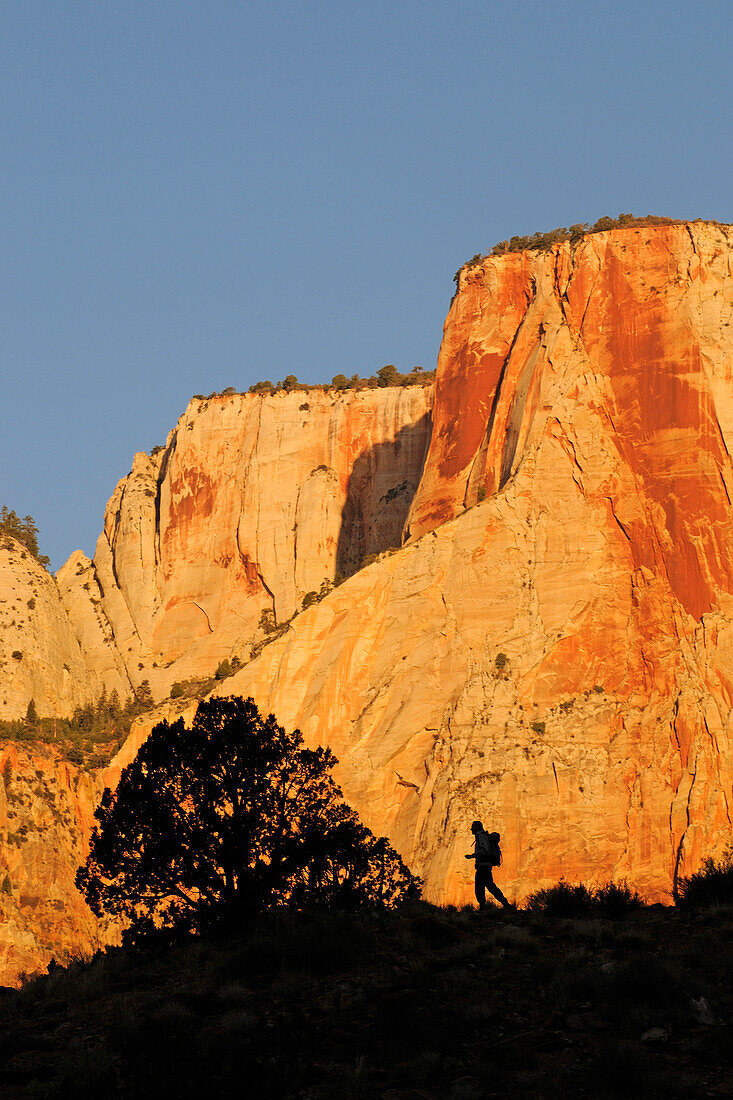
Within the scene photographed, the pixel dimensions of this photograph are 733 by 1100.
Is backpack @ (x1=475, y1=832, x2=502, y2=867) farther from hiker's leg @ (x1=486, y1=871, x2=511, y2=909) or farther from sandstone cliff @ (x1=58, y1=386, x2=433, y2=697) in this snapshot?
sandstone cliff @ (x1=58, y1=386, x2=433, y2=697)

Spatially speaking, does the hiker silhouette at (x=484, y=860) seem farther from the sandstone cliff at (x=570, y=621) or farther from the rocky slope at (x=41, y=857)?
the rocky slope at (x=41, y=857)

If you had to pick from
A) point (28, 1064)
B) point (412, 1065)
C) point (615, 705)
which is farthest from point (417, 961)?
point (615, 705)

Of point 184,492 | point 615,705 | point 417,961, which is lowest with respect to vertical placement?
point 417,961

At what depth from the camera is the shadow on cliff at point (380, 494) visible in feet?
299

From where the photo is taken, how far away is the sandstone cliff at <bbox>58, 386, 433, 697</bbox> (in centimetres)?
9031

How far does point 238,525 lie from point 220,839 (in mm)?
68347

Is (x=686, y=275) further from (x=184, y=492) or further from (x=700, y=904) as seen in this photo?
(x=700, y=904)

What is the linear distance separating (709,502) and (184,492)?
1797 inches

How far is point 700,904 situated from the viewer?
2362cm

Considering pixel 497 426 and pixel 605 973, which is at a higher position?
pixel 497 426

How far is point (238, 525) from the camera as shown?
3718 inches

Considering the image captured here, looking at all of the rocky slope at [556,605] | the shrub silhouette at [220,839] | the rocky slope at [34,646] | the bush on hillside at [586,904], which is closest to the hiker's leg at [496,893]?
the bush on hillside at [586,904]

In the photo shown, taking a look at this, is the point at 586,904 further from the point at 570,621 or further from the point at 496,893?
the point at 570,621

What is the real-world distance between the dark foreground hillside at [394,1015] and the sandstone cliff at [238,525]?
6596cm
